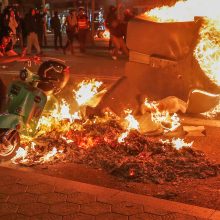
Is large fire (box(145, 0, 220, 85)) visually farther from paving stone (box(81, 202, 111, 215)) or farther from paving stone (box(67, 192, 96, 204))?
paving stone (box(81, 202, 111, 215))

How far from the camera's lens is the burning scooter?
546cm

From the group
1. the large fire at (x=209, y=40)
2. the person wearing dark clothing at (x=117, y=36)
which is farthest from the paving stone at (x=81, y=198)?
the person wearing dark clothing at (x=117, y=36)

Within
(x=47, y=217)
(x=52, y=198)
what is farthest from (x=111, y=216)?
(x=52, y=198)

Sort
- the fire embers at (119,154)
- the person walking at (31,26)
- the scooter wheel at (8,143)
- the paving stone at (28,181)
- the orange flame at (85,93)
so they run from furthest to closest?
the person walking at (31,26) < the orange flame at (85,93) < the scooter wheel at (8,143) < the fire embers at (119,154) < the paving stone at (28,181)

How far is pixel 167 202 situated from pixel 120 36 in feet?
38.1

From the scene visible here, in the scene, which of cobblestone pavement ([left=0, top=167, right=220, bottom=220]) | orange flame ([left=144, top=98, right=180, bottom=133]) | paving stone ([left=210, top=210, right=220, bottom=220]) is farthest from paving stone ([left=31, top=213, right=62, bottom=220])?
orange flame ([left=144, top=98, right=180, bottom=133])

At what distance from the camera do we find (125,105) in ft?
23.1

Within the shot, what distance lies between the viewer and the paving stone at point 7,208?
13.5ft

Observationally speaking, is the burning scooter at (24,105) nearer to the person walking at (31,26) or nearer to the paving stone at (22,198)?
the paving stone at (22,198)

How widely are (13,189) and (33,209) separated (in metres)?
0.53

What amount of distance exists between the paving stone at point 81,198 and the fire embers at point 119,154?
72cm

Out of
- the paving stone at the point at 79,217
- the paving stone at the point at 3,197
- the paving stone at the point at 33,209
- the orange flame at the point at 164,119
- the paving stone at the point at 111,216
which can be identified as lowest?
the orange flame at the point at 164,119

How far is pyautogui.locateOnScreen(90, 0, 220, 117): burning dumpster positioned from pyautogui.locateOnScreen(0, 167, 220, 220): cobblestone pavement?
2.34 metres

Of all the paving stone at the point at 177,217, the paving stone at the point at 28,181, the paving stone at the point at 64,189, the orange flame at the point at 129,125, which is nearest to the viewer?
the paving stone at the point at 177,217
